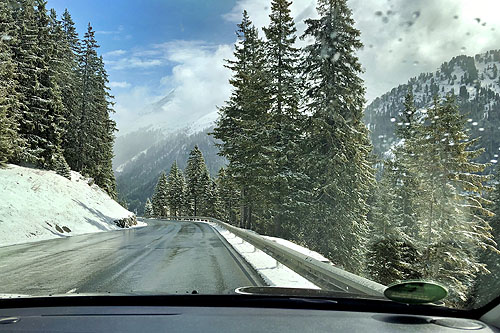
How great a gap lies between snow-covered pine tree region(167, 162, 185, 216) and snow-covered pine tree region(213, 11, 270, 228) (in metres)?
52.6

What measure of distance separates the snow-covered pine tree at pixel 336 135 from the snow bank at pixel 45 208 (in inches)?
631

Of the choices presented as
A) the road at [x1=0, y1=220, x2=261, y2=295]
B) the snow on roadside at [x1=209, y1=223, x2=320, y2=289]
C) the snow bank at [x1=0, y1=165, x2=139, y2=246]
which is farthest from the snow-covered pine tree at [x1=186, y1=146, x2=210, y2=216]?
the snow on roadside at [x1=209, y1=223, x2=320, y2=289]

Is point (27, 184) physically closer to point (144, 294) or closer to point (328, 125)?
point (328, 125)

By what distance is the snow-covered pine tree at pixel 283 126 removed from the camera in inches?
939

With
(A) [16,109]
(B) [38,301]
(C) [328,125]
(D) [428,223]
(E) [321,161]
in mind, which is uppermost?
(A) [16,109]

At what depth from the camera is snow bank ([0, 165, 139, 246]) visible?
20.7 m

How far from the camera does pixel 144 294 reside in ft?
12.2

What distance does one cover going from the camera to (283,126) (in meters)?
24.9

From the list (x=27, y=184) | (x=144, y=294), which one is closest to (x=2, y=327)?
(x=144, y=294)

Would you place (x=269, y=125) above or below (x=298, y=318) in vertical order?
above

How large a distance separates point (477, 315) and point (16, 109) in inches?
1369

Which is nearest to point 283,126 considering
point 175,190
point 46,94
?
point 46,94

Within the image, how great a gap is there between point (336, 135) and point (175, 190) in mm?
68196

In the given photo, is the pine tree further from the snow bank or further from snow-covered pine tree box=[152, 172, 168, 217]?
snow-covered pine tree box=[152, 172, 168, 217]
